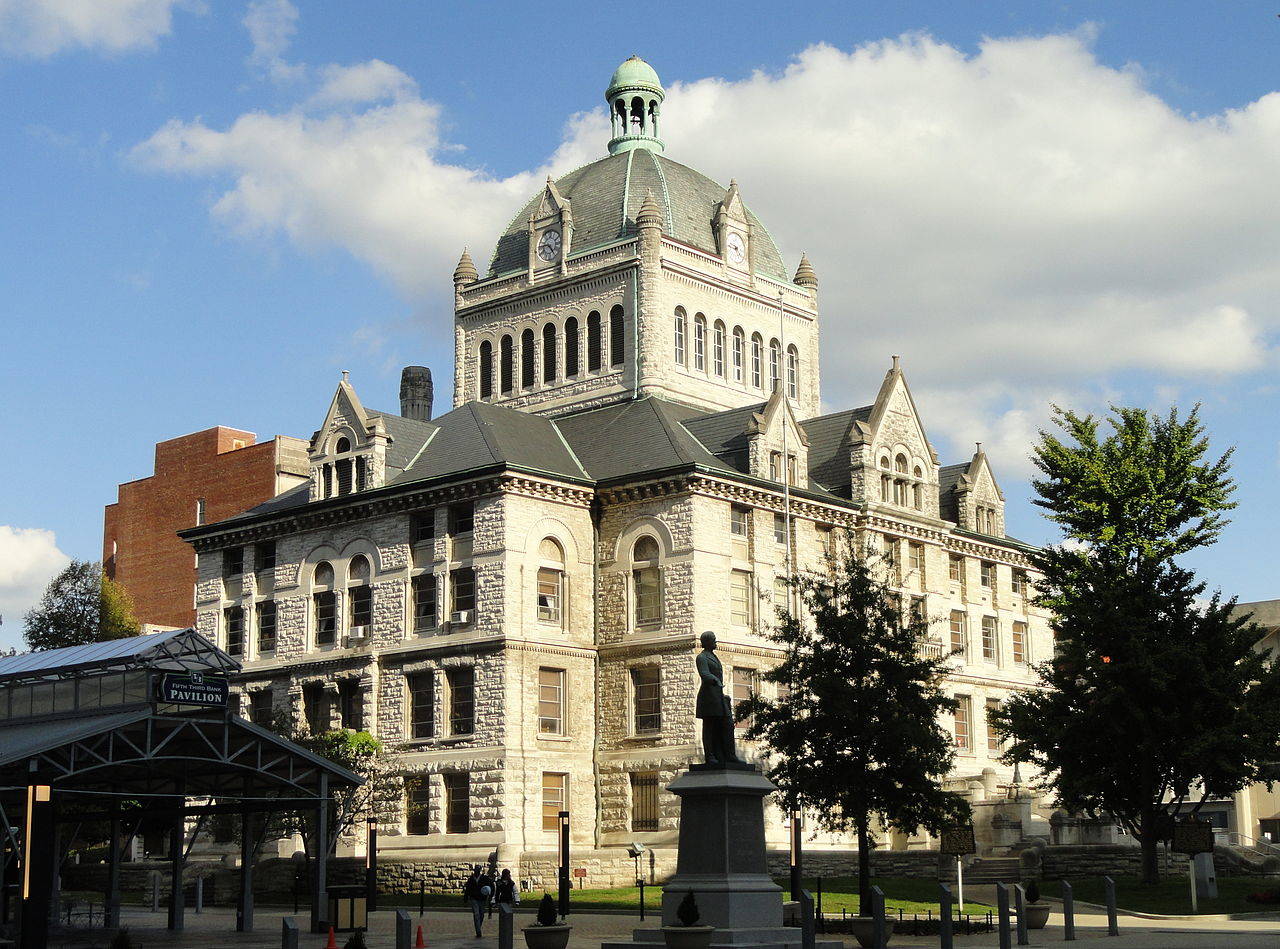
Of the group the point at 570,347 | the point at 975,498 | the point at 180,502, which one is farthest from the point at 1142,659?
the point at 180,502

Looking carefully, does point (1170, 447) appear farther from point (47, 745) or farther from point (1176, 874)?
point (47, 745)

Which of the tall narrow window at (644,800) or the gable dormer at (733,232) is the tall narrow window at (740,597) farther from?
the gable dormer at (733,232)

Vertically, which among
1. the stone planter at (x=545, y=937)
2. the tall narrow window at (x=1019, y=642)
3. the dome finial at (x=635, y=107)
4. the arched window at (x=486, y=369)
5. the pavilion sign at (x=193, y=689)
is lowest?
the stone planter at (x=545, y=937)

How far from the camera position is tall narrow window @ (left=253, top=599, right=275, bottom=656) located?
66.9 metres

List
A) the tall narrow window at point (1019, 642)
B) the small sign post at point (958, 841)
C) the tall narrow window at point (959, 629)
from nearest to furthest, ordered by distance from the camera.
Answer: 1. the small sign post at point (958, 841)
2. the tall narrow window at point (959, 629)
3. the tall narrow window at point (1019, 642)

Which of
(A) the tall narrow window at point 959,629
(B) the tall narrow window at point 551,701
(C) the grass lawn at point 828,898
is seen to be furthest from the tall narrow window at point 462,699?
(A) the tall narrow window at point 959,629

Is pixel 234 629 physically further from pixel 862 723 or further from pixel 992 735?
pixel 862 723

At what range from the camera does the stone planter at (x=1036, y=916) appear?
129ft

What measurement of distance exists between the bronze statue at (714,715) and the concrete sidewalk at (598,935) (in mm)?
7108

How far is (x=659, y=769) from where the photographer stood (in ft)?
193

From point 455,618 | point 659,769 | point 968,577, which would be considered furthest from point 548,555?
point 968,577

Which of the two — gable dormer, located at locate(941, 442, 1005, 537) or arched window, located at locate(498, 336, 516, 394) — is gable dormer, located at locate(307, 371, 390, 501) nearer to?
arched window, located at locate(498, 336, 516, 394)

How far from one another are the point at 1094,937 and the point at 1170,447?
827 inches

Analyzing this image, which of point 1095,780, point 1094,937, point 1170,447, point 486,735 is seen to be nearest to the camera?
point 1094,937
